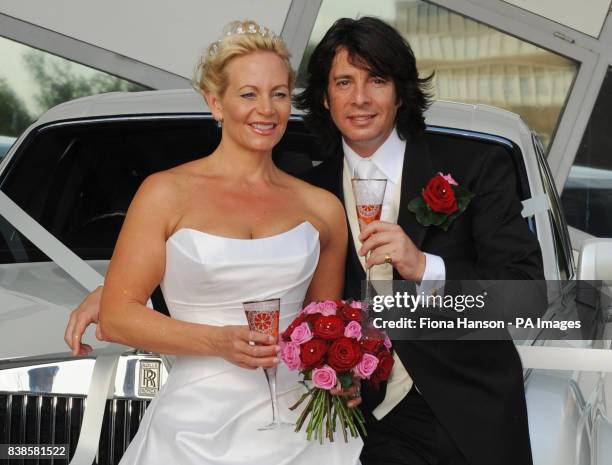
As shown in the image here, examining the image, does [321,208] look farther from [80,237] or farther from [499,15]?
[499,15]

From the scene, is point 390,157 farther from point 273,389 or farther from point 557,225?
point 557,225

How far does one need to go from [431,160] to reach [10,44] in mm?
6566

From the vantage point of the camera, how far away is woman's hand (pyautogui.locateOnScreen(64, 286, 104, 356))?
285cm

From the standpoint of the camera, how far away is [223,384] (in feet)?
9.23

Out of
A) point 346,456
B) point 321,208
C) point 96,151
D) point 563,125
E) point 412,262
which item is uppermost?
point 563,125

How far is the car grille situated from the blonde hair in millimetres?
858

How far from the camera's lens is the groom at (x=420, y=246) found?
281 cm

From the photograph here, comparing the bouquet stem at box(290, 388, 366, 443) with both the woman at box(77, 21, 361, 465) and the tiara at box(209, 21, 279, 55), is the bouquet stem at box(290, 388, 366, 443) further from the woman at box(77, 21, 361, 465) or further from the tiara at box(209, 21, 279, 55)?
the tiara at box(209, 21, 279, 55)

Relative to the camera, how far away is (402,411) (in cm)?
291

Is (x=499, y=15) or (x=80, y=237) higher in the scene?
(x=499, y=15)

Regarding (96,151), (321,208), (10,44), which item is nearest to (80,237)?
(96,151)

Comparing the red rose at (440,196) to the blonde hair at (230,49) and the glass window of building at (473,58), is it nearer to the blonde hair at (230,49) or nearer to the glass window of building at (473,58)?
the blonde hair at (230,49)

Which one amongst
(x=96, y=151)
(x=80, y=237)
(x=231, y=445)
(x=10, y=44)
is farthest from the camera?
(x=10, y=44)

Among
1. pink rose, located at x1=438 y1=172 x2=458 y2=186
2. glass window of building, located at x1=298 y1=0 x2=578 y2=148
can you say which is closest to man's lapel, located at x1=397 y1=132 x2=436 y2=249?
pink rose, located at x1=438 y1=172 x2=458 y2=186
